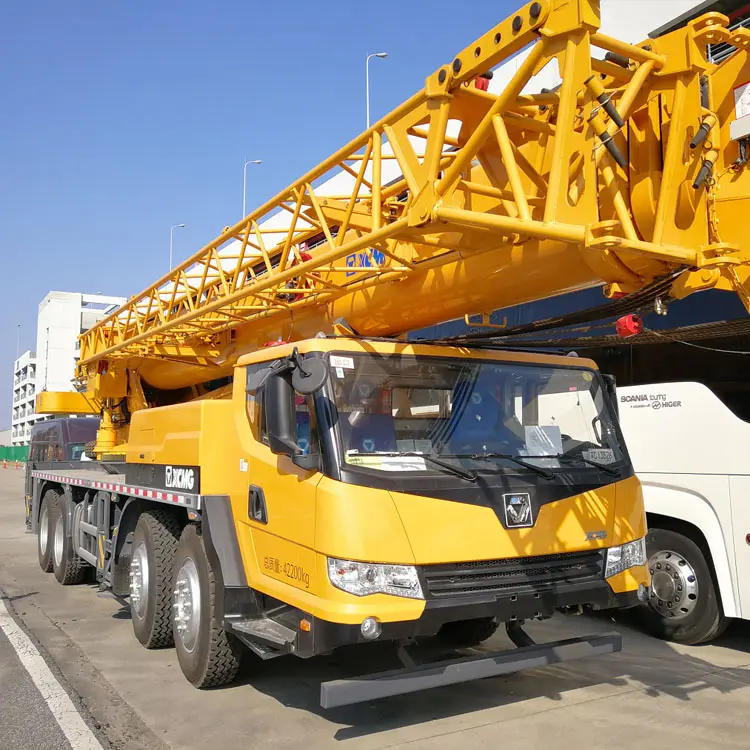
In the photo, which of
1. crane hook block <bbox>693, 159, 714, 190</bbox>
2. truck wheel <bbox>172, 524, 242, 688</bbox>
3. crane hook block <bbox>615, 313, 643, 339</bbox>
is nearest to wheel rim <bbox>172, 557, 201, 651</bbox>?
truck wheel <bbox>172, 524, 242, 688</bbox>

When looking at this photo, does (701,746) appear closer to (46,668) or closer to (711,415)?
(711,415)

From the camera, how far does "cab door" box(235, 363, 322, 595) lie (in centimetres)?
398

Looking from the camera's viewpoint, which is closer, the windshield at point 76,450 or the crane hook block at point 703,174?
the crane hook block at point 703,174

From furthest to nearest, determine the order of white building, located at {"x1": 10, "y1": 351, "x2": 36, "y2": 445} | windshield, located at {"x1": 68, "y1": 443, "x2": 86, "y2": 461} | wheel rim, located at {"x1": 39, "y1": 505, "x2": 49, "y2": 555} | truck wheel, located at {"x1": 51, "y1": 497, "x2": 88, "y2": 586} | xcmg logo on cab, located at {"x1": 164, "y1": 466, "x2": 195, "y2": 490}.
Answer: white building, located at {"x1": 10, "y1": 351, "x2": 36, "y2": 445}
windshield, located at {"x1": 68, "y1": 443, "x2": 86, "y2": 461}
wheel rim, located at {"x1": 39, "y1": 505, "x2": 49, "y2": 555}
truck wheel, located at {"x1": 51, "y1": 497, "x2": 88, "y2": 586}
xcmg logo on cab, located at {"x1": 164, "y1": 466, "x2": 195, "y2": 490}

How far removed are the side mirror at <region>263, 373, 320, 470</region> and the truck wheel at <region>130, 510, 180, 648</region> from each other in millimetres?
2178

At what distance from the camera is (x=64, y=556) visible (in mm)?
8977

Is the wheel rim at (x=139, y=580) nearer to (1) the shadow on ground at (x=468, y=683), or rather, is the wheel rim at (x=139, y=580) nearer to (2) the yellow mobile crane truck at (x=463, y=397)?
(2) the yellow mobile crane truck at (x=463, y=397)

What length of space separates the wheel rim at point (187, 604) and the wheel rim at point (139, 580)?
807mm

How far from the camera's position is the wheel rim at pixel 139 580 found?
Result: 19.9 ft

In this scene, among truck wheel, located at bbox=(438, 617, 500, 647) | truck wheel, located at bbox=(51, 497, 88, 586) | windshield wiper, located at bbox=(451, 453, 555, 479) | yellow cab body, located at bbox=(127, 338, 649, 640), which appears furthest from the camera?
truck wheel, located at bbox=(51, 497, 88, 586)

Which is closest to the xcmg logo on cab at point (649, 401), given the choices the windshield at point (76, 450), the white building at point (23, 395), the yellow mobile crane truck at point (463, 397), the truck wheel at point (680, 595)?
the truck wheel at point (680, 595)

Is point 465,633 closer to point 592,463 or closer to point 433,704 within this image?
point 433,704

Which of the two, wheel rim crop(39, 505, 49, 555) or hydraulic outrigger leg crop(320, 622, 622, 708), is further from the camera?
wheel rim crop(39, 505, 49, 555)

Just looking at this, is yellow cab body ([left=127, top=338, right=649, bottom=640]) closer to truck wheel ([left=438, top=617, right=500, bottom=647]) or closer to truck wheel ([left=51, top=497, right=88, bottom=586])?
truck wheel ([left=438, top=617, right=500, bottom=647])
